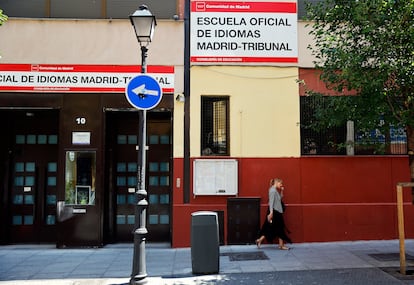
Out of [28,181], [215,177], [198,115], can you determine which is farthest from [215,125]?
[28,181]

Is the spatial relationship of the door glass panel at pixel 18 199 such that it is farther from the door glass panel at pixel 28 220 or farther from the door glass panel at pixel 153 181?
the door glass panel at pixel 153 181

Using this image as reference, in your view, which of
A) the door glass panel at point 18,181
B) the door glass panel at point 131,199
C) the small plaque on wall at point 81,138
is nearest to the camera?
the small plaque on wall at point 81,138

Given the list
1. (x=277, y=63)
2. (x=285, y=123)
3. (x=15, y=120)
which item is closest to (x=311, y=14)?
(x=277, y=63)

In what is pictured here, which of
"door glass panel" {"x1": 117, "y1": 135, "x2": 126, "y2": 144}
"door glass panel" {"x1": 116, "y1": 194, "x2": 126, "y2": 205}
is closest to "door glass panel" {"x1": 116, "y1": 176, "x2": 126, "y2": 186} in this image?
"door glass panel" {"x1": 116, "y1": 194, "x2": 126, "y2": 205}

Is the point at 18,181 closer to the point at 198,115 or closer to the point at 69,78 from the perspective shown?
the point at 69,78

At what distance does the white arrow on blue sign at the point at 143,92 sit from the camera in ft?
21.8

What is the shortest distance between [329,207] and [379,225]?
4.53 ft

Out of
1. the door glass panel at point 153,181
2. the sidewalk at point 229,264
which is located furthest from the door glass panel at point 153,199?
the sidewalk at point 229,264

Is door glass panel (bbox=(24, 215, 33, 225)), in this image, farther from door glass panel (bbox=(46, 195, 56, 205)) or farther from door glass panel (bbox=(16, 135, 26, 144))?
door glass panel (bbox=(16, 135, 26, 144))

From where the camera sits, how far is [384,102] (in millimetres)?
7172

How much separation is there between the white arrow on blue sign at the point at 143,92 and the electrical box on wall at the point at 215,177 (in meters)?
3.29

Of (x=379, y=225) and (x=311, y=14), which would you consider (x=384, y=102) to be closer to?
(x=311, y=14)

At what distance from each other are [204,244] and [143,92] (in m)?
2.97

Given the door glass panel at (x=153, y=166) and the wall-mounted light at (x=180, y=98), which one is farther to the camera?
the door glass panel at (x=153, y=166)
